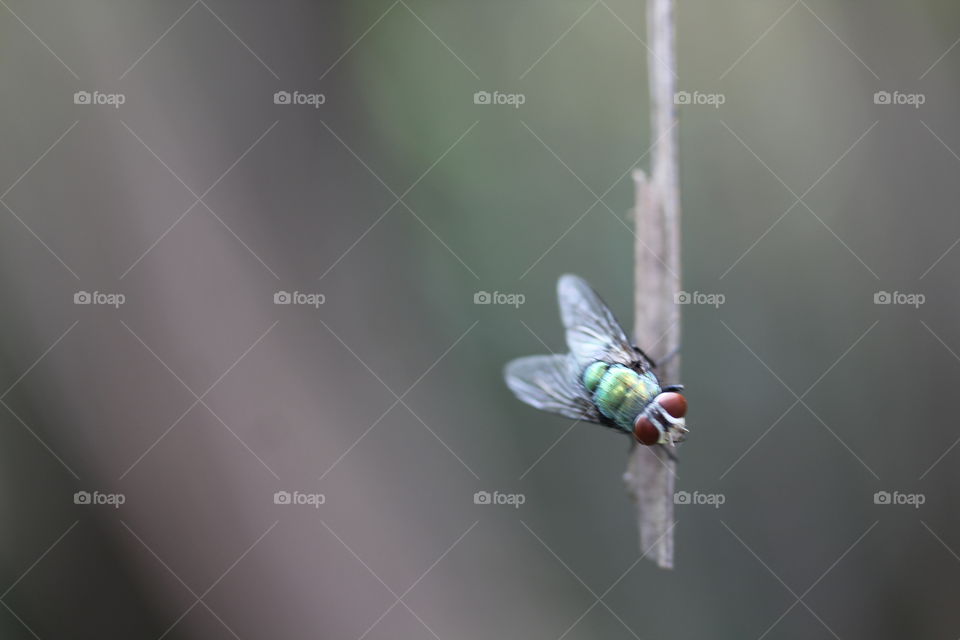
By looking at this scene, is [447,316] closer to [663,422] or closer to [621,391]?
[621,391]

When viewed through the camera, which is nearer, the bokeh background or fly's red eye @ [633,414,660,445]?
fly's red eye @ [633,414,660,445]

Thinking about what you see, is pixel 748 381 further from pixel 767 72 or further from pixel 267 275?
pixel 267 275

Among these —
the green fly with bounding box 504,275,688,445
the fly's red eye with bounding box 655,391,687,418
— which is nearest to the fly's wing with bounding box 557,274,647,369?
the green fly with bounding box 504,275,688,445

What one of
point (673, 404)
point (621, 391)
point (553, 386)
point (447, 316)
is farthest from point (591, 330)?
point (447, 316)

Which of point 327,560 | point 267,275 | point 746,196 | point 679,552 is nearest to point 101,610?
point 327,560

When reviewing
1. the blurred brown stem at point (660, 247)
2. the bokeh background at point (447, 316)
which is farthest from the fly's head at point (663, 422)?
the bokeh background at point (447, 316)

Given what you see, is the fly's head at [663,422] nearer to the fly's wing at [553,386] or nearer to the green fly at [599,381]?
the green fly at [599,381]

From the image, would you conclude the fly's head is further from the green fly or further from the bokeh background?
the bokeh background
